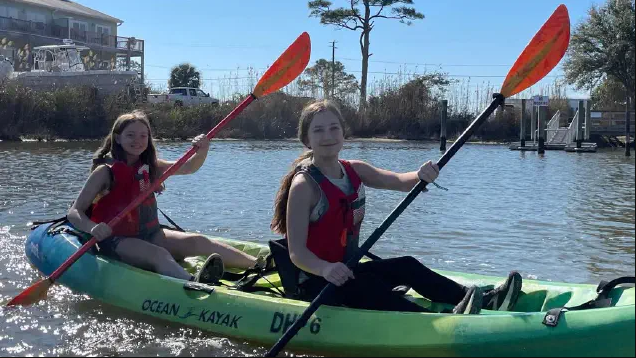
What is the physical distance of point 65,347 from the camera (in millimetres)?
3693

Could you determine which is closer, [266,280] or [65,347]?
[65,347]

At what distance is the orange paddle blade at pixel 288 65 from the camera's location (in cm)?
500

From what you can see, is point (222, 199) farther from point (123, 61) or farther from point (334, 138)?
point (123, 61)

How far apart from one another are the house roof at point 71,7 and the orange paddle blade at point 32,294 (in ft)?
99.8

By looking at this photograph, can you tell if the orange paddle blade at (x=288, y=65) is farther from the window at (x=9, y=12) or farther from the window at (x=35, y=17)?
the window at (x=35, y=17)

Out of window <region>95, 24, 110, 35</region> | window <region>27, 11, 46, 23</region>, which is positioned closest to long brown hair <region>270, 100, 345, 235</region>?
window <region>27, 11, 46, 23</region>

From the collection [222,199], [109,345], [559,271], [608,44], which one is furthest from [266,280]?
[608,44]

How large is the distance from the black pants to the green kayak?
127 millimetres

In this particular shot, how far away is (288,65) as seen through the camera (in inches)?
198

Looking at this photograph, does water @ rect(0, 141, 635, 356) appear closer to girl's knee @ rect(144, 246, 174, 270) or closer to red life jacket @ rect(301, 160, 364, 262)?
girl's knee @ rect(144, 246, 174, 270)

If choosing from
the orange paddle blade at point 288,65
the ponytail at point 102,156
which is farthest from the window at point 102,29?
the ponytail at point 102,156

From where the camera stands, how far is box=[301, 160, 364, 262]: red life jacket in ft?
11.1

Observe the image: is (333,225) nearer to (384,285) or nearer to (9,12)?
(384,285)

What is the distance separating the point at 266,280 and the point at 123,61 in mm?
32310
